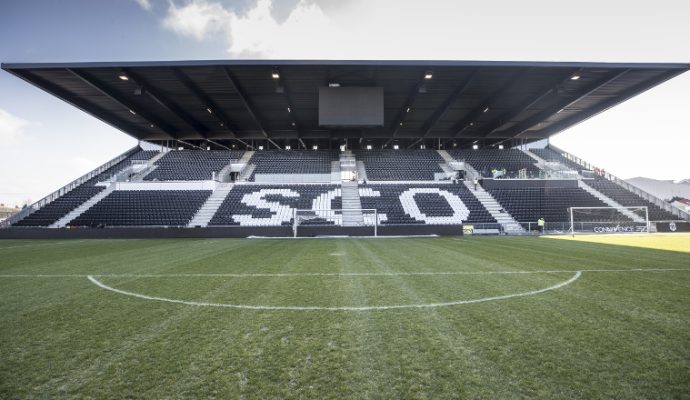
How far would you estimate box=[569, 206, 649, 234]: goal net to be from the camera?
2316 cm

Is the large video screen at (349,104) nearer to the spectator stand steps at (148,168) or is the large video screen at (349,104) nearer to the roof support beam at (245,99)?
the roof support beam at (245,99)

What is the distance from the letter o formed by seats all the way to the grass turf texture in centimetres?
1808

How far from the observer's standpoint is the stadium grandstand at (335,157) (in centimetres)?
2208

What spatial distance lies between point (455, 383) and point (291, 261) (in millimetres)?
7156

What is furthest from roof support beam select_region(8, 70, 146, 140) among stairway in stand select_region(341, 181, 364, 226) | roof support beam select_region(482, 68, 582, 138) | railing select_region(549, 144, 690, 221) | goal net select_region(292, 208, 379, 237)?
railing select_region(549, 144, 690, 221)

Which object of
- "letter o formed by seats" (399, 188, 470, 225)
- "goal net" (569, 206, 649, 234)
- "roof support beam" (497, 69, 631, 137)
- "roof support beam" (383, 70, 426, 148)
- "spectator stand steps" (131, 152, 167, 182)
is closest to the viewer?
"goal net" (569, 206, 649, 234)

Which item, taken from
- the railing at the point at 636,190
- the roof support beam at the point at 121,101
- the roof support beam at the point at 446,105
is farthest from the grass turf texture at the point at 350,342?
the railing at the point at 636,190

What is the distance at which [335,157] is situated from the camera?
34.5 m

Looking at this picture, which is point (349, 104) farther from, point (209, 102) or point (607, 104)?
point (607, 104)

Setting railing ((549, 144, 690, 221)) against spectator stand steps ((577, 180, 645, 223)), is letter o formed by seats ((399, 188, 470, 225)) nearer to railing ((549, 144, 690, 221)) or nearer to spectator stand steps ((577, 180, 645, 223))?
spectator stand steps ((577, 180, 645, 223))

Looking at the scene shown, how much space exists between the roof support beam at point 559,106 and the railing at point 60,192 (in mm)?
44164

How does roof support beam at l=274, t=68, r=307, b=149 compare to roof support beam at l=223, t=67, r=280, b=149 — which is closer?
roof support beam at l=223, t=67, r=280, b=149

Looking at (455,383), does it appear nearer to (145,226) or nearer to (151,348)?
(151,348)

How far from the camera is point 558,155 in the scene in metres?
37.0
